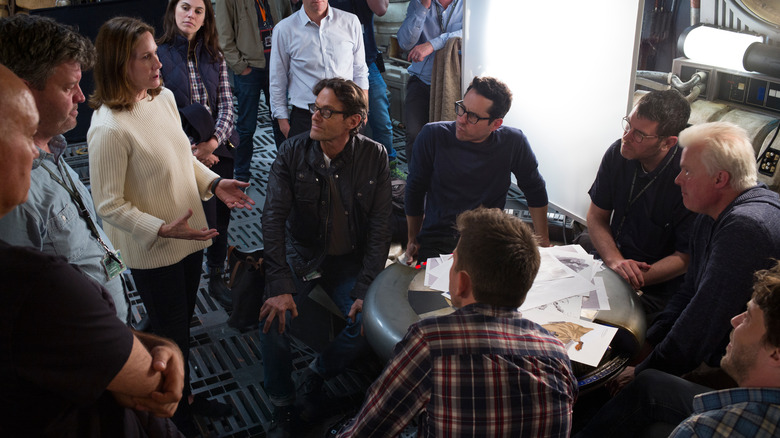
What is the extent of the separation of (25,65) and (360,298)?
1.62m

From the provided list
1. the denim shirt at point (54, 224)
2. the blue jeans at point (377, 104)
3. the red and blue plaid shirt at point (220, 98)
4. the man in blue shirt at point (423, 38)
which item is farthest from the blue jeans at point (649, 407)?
the blue jeans at point (377, 104)

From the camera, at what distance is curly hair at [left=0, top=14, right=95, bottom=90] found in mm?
1732

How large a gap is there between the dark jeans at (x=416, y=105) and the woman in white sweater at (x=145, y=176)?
261 centimetres

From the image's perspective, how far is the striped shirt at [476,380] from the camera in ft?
4.69

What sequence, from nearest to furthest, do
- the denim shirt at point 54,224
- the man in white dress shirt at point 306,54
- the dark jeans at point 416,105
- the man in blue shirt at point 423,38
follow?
1. the denim shirt at point 54,224
2. the man in white dress shirt at point 306,54
3. the man in blue shirt at point 423,38
4. the dark jeans at point 416,105

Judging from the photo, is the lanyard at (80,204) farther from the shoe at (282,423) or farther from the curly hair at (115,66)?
the shoe at (282,423)

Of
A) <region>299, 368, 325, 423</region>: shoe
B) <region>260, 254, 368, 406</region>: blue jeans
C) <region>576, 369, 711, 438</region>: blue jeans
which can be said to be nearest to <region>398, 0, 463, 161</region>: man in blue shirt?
<region>260, 254, 368, 406</region>: blue jeans

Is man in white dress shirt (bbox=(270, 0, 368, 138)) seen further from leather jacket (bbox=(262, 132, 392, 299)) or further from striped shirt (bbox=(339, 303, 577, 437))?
striped shirt (bbox=(339, 303, 577, 437))

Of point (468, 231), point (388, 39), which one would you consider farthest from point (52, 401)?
point (388, 39)

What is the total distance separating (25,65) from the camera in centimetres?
175

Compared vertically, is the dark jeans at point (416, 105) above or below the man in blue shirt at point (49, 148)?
below

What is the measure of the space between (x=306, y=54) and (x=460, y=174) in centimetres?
164

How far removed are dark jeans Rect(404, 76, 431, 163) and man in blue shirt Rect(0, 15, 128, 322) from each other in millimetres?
3190

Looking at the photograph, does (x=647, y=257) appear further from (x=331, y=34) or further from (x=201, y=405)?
(x=331, y=34)
